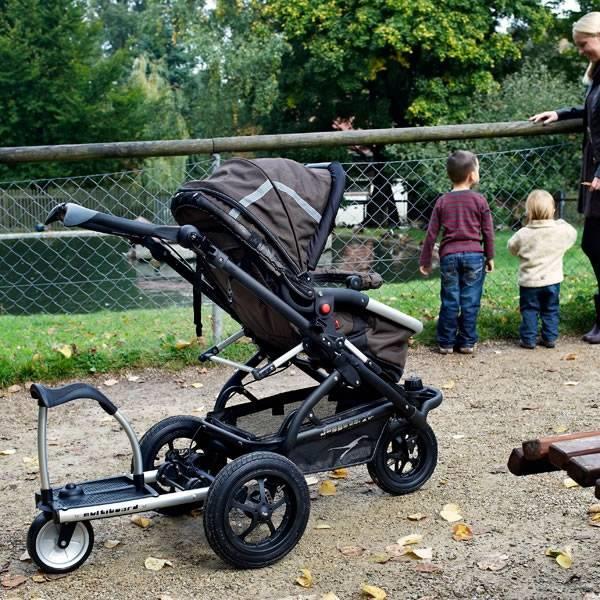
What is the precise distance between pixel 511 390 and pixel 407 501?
2.18 meters

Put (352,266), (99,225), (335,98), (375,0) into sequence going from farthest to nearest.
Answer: (335,98) < (375,0) < (352,266) < (99,225)

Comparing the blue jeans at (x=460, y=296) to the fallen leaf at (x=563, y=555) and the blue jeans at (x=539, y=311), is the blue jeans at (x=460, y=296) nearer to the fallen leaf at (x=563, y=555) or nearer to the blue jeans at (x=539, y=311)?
the blue jeans at (x=539, y=311)

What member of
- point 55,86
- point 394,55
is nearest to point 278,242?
point 394,55

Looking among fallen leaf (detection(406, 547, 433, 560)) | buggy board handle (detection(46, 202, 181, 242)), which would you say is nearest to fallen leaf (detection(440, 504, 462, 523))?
fallen leaf (detection(406, 547, 433, 560))

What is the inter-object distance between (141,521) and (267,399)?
801 mm

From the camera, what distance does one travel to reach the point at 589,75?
761 cm

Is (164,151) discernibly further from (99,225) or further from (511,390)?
(99,225)

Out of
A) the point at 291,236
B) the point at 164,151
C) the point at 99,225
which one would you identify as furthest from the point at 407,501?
the point at 164,151

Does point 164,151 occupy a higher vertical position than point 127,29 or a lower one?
lower

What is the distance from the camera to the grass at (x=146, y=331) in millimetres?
7262

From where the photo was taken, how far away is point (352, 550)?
167 inches

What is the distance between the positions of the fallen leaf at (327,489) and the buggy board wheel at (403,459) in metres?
0.26

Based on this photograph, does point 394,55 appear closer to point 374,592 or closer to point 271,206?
point 271,206

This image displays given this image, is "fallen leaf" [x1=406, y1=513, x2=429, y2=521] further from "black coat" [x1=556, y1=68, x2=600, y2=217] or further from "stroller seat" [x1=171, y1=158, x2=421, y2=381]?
"black coat" [x1=556, y1=68, x2=600, y2=217]
